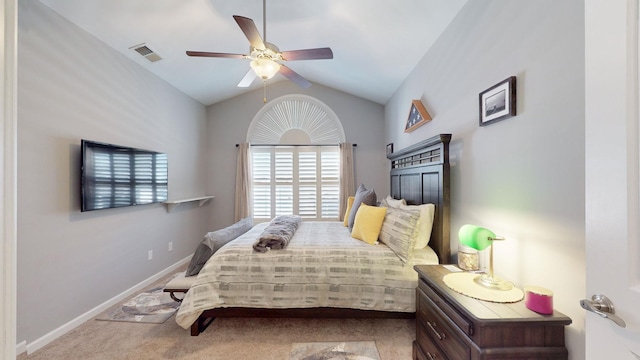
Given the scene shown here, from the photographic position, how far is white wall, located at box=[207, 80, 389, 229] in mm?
4531

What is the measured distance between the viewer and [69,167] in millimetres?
2221

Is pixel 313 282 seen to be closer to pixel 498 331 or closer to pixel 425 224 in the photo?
pixel 425 224

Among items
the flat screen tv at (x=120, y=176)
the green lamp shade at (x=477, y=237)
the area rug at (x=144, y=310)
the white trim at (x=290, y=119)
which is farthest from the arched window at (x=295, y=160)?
the green lamp shade at (x=477, y=237)

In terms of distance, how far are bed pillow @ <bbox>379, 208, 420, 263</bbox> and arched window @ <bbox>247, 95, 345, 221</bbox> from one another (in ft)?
7.50

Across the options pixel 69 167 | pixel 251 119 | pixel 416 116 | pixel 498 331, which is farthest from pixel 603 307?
pixel 251 119

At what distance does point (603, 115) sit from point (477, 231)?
887mm

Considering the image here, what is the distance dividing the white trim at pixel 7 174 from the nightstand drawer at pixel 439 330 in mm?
1911

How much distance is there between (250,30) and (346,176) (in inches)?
117

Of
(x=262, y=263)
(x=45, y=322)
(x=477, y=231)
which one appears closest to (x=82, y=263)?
(x=45, y=322)

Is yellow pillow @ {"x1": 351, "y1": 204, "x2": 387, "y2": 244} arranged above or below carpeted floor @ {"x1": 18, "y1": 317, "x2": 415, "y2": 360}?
above

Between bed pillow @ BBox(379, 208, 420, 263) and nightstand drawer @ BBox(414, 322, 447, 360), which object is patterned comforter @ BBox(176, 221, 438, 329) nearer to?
bed pillow @ BBox(379, 208, 420, 263)

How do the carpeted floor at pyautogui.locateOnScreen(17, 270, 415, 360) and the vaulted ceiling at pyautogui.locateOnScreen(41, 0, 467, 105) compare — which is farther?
the vaulted ceiling at pyautogui.locateOnScreen(41, 0, 467, 105)

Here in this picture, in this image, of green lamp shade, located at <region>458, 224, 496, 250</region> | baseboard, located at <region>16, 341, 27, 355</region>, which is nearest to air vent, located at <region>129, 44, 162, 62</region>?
baseboard, located at <region>16, 341, 27, 355</region>

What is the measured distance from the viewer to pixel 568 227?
1184 millimetres
